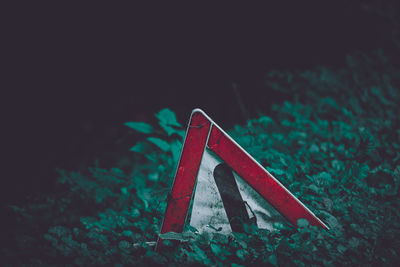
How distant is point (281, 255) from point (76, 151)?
2538 mm

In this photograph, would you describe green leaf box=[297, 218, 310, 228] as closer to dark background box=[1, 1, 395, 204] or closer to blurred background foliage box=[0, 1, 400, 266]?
blurred background foliage box=[0, 1, 400, 266]

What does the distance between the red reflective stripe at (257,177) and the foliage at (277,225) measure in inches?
3.9

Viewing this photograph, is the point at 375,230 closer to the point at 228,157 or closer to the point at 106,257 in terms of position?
the point at 228,157

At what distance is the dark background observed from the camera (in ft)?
9.16

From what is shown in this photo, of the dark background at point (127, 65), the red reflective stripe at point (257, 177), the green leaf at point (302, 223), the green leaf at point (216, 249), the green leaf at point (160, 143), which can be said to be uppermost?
the dark background at point (127, 65)

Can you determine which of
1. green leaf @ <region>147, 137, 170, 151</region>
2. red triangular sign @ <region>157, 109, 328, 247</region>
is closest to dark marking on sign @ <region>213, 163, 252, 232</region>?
red triangular sign @ <region>157, 109, 328, 247</region>

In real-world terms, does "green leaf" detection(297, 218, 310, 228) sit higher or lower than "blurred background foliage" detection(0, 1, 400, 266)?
lower

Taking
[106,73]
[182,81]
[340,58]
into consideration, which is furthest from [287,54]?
[106,73]

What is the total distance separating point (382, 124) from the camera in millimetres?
3146

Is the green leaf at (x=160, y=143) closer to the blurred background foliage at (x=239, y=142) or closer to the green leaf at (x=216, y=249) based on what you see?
the blurred background foliage at (x=239, y=142)

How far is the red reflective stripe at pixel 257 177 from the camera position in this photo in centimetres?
145

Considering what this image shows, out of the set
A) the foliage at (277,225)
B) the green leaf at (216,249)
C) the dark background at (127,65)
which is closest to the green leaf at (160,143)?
the foliage at (277,225)

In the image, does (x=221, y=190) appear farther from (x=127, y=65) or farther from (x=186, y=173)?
(x=127, y=65)

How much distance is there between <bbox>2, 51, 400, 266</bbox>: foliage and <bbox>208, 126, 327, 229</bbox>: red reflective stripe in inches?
3.9
